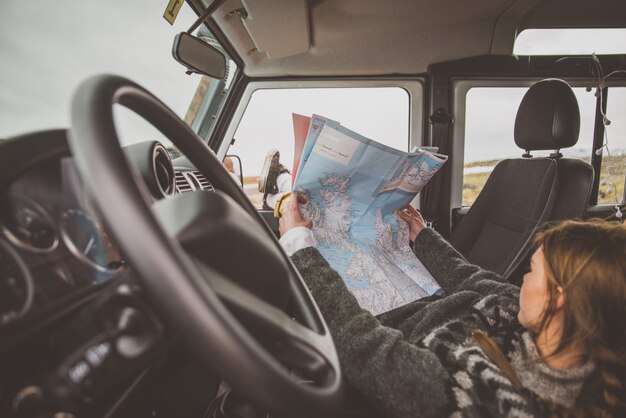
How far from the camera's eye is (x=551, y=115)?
56.7 inches

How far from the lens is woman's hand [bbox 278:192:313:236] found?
0.90 metres

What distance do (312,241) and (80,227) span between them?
501 mm

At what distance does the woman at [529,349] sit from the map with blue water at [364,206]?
0.59 feet

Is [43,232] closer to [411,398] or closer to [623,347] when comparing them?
[411,398]

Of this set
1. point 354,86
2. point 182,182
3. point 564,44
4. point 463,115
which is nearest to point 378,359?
point 182,182

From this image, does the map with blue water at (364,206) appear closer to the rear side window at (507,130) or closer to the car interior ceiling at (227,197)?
the car interior ceiling at (227,197)

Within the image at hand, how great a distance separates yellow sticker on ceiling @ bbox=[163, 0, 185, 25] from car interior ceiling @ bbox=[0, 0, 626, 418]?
0.22 metres

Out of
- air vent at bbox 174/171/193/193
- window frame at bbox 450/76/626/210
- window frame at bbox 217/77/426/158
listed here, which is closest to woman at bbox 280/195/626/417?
air vent at bbox 174/171/193/193

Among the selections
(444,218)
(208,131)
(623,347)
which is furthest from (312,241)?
(444,218)

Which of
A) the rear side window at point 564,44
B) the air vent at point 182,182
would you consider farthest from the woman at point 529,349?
the rear side window at point 564,44

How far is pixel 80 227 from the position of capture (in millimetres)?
478

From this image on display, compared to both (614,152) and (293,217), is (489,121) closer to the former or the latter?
(614,152)

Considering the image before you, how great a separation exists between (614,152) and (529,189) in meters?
1.32

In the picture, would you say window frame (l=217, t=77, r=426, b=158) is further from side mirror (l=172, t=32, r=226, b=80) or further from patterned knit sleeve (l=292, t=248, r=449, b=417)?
patterned knit sleeve (l=292, t=248, r=449, b=417)
